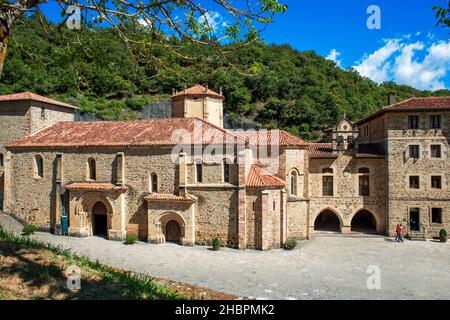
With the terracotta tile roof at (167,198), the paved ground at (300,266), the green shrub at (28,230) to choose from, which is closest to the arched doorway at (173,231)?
the paved ground at (300,266)

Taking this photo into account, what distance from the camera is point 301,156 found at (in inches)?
945

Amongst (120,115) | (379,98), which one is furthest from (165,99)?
(379,98)

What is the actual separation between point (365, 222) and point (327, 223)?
3.28 metres

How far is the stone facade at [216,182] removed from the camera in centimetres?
2105

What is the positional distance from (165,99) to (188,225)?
4463 centimetres

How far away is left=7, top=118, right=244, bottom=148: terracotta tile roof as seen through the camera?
2172cm

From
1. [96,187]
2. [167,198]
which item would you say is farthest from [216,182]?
[96,187]

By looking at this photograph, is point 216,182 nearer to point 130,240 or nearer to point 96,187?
Answer: point 130,240

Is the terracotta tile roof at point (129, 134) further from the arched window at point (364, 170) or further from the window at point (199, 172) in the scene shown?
the arched window at point (364, 170)

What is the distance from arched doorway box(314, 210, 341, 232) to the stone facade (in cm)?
43

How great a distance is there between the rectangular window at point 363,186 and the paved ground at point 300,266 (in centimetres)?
413

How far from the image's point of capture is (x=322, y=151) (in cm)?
2725

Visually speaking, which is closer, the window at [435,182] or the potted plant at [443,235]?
the potted plant at [443,235]

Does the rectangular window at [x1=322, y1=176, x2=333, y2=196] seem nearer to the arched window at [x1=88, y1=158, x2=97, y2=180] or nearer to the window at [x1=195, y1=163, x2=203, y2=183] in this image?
the window at [x1=195, y1=163, x2=203, y2=183]
